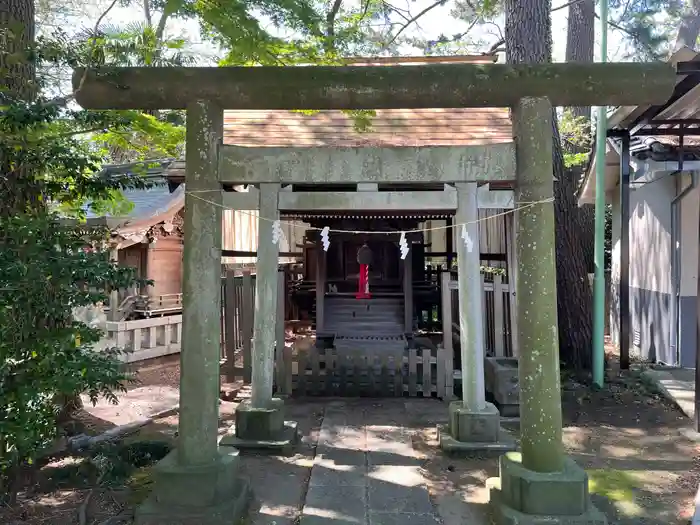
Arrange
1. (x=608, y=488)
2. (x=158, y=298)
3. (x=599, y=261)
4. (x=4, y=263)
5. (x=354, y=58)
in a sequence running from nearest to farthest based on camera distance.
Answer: (x=4, y=263) → (x=608, y=488) → (x=599, y=261) → (x=354, y=58) → (x=158, y=298)

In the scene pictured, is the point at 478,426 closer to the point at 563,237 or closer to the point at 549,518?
the point at 549,518

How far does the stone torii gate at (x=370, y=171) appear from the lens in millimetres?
4066

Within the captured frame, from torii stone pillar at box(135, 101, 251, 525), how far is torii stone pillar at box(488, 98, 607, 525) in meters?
2.33

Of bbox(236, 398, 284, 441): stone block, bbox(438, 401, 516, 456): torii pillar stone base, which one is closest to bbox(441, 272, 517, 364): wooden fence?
bbox(438, 401, 516, 456): torii pillar stone base

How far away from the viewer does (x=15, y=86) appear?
5.03m

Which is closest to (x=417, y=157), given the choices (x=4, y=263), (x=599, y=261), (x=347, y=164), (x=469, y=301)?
(x=347, y=164)

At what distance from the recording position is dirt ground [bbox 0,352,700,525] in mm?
4379

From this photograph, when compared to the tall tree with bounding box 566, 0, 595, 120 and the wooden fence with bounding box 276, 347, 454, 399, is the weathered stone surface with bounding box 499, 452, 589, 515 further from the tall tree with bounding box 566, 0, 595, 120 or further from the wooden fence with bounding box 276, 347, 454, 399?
the tall tree with bounding box 566, 0, 595, 120

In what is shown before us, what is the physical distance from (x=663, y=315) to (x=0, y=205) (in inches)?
425

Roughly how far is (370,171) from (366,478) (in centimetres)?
313

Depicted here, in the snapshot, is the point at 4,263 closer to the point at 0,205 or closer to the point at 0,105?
the point at 0,205

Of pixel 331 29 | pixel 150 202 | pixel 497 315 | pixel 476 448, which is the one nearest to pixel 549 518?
pixel 476 448

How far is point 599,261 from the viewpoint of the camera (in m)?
8.83

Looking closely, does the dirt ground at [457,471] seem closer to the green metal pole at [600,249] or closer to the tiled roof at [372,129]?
the green metal pole at [600,249]
